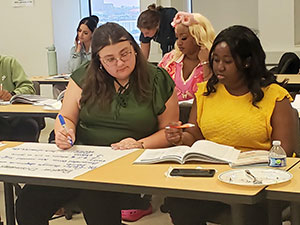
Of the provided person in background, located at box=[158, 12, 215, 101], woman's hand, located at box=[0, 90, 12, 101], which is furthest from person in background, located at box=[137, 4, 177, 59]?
woman's hand, located at box=[0, 90, 12, 101]

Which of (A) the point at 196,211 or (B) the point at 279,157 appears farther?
(A) the point at 196,211

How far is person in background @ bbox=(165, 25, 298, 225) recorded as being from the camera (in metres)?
2.41

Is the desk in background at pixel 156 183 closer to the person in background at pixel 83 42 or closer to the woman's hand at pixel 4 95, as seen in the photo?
the woman's hand at pixel 4 95

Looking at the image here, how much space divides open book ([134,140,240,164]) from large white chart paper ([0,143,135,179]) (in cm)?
16

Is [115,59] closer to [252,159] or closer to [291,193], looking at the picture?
[252,159]

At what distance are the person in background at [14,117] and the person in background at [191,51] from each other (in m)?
1.12

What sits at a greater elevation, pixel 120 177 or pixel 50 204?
pixel 120 177

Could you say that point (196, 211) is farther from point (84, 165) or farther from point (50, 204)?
point (50, 204)

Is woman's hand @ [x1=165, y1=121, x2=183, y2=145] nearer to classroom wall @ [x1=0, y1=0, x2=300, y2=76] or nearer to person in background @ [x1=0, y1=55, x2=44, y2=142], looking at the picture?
person in background @ [x1=0, y1=55, x2=44, y2=142]

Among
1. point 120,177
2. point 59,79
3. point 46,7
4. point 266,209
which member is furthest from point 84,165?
point 46,7

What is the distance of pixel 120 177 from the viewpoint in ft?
6.31

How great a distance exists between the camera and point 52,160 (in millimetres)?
2213

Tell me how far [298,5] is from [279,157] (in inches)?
172

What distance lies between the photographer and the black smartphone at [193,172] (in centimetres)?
190
